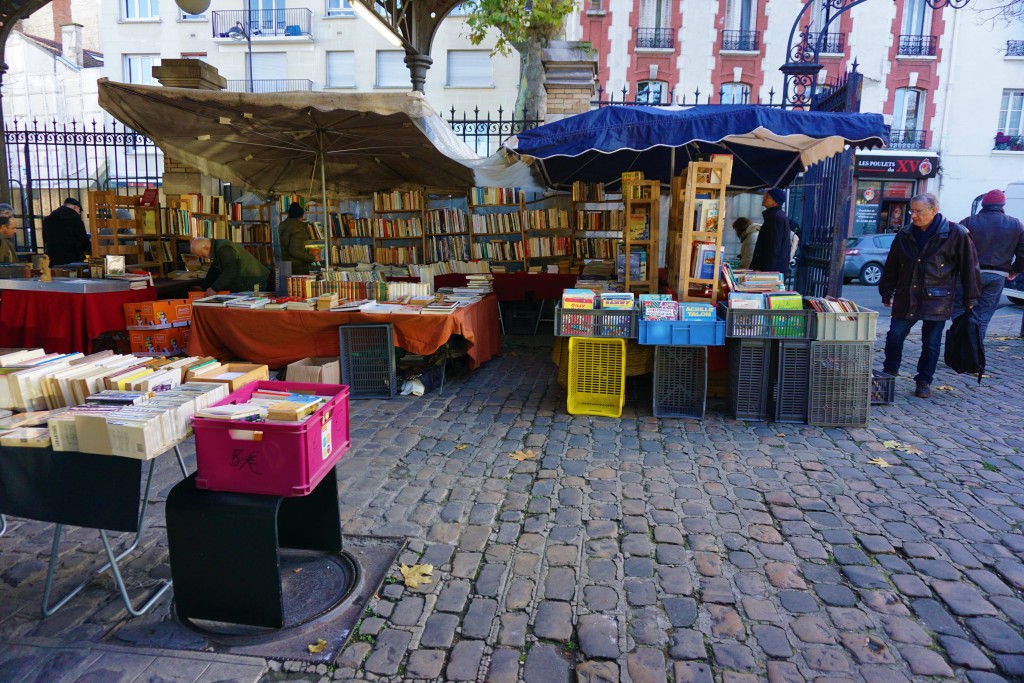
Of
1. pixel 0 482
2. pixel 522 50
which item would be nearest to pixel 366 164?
pixel 522 50

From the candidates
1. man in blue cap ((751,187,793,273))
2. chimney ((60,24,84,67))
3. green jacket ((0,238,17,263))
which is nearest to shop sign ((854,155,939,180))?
man in blue cap ((751,187,793,273))

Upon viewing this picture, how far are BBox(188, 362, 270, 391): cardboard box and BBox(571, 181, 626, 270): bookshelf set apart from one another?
24.7ft

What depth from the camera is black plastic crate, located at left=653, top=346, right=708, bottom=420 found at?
562 cm

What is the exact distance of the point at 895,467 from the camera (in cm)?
456

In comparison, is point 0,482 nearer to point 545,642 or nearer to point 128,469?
point 128,469

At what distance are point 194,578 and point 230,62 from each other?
2876 centimetres

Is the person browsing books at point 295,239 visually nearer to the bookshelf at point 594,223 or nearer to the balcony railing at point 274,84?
the bookshelf at point 594,223

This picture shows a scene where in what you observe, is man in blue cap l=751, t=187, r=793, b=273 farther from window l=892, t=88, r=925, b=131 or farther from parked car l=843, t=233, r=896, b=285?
window l=892, t=88, r=925, b=131

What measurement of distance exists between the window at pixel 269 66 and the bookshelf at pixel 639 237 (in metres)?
24.0

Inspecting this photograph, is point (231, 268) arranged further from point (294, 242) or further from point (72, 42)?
point (72, 42)

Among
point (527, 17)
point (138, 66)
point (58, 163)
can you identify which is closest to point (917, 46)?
point (527, 17)

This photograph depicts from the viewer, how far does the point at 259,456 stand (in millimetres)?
2584

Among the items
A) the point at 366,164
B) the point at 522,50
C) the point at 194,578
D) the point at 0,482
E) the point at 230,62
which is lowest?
the point at 194,578

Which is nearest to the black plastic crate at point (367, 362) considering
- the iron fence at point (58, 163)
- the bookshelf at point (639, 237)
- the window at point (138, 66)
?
the bookshelf at point (639, 237)
